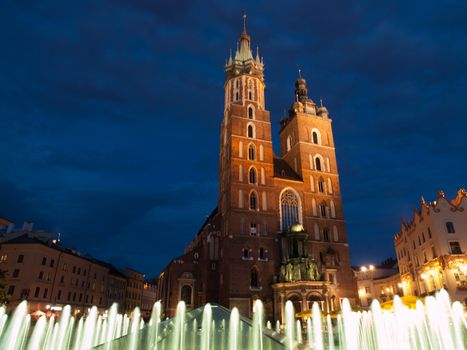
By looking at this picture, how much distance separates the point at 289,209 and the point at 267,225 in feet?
18.2

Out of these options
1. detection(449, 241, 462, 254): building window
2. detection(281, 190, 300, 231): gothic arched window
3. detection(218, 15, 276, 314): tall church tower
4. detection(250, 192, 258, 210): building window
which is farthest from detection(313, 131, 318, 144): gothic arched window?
detection(449, 241, 462, 254): building window

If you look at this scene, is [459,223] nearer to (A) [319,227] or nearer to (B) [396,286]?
(A) [319,227]

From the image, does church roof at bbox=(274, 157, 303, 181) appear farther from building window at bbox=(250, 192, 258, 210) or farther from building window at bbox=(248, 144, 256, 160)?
building window at bbox=(250, 192, 258, 210)

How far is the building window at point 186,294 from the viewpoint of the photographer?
52.5 m

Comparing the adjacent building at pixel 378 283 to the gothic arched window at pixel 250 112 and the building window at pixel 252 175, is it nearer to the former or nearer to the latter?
the building window at pixel 252 175

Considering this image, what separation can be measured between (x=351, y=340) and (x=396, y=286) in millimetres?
40220

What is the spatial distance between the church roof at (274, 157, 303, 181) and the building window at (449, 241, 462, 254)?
2289 centimetres

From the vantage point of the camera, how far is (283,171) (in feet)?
190

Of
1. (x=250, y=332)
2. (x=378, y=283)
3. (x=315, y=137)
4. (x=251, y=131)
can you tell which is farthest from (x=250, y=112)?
(x=250, y=332)

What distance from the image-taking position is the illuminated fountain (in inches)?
662

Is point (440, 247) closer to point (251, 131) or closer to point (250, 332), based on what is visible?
point (251, 131)

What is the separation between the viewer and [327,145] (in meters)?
61.2

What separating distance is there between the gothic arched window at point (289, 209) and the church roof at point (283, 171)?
2656mm

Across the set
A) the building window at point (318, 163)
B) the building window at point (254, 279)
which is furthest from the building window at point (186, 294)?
the building window at point (318, 163)
